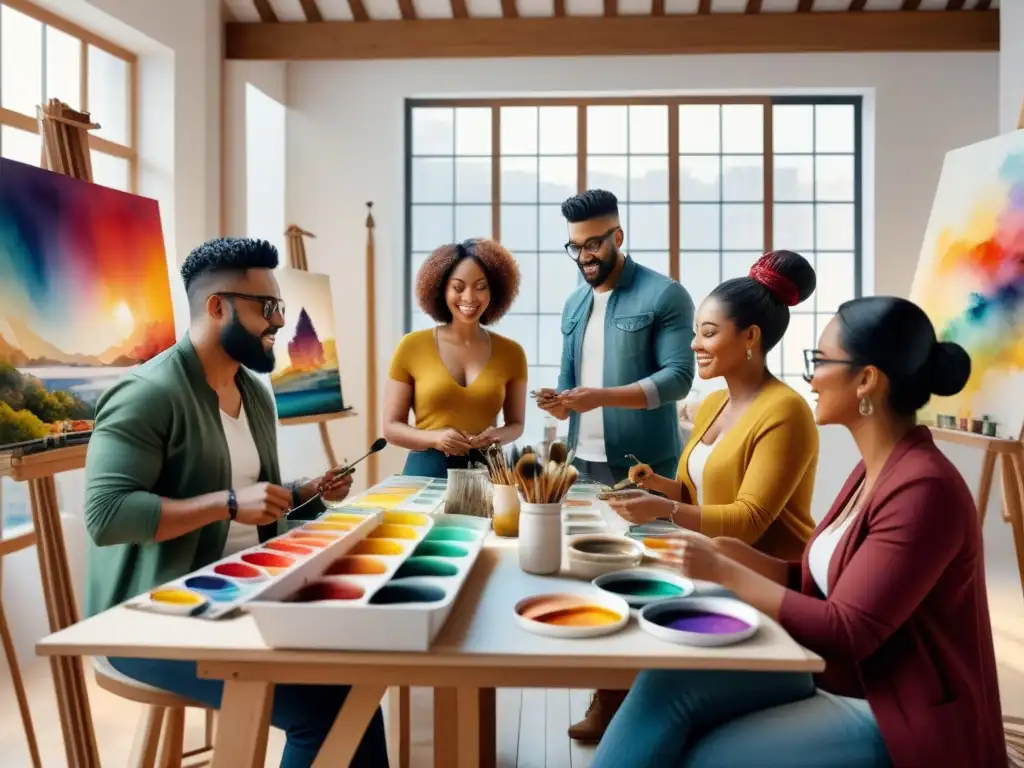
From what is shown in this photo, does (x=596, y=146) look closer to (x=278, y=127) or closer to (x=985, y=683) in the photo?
(x=278, y=127)

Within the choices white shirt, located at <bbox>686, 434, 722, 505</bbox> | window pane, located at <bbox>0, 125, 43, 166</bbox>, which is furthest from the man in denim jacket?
window pane, located at <bbox>0, 125, 43, 166</bbox>

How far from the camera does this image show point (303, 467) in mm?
5426

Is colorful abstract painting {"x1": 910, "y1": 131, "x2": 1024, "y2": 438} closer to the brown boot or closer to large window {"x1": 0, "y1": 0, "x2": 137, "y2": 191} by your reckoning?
the brown boot

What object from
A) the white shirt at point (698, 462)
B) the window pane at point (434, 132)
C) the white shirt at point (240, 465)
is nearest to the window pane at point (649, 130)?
the window pane at point (434, 132)

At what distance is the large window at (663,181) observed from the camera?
557 cm

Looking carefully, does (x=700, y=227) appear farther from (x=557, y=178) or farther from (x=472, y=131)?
(x=472, y=131)

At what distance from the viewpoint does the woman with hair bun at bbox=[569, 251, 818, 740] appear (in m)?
1.78

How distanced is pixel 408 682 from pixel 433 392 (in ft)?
5.07

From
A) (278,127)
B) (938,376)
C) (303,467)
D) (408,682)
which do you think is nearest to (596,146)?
(278,127)

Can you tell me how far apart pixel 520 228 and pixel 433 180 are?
0.69m

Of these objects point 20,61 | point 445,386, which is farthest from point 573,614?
point 20,61

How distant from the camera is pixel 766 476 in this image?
70.5 inches

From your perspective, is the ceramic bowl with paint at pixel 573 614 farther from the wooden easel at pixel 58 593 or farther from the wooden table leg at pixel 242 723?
the wooden easel at pixel 58 593

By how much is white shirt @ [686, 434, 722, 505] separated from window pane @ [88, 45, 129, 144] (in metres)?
3.48
